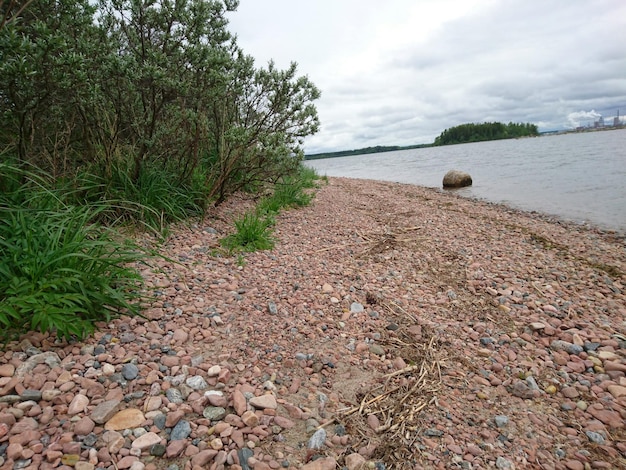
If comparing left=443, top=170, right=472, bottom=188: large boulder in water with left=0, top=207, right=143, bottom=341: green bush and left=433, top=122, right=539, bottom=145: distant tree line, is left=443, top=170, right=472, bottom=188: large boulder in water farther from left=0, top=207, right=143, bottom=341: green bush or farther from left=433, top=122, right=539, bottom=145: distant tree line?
left=433, top=122, right=539, bottom=145: distant tree line

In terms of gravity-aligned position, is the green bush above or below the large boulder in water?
above

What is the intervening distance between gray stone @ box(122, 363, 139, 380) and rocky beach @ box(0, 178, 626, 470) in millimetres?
11

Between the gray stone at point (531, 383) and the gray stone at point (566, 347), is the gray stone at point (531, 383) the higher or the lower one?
the higher one

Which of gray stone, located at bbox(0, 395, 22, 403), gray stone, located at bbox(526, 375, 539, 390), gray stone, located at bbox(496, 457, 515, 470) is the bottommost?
gray stone, located at bbox(526, 375, 539, 390)

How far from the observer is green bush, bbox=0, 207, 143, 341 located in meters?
1.99

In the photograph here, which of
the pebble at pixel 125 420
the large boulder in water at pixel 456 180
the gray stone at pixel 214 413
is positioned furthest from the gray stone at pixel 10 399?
the large boulder in water at pixel 456 180

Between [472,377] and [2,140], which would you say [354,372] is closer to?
[472,377]

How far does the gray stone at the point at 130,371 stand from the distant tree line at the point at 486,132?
290ft

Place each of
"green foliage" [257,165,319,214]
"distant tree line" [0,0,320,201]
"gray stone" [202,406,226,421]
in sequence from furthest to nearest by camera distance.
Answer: "green foliage" [257,165,319,214] < "distant tree line" [0,0,320,201] < "gray stone" [202,406,226,421]

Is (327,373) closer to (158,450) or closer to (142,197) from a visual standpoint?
(158,450)

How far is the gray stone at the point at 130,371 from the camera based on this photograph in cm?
196

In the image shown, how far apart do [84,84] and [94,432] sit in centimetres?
344

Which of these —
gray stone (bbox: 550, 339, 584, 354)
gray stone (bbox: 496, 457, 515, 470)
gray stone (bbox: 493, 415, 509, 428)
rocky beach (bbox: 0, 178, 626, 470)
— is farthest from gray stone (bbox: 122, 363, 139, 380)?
gray stone (bbox: 550, 339, 584, 354)

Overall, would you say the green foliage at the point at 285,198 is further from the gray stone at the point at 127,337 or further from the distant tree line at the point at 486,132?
the distant tree line at the point at 486,132
